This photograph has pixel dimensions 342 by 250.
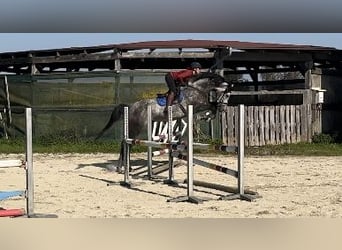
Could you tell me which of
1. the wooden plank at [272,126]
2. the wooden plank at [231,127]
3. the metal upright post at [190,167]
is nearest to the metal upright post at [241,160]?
the metal upright post at [190,167]

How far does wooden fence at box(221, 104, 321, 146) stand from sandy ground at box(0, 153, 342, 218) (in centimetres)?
288

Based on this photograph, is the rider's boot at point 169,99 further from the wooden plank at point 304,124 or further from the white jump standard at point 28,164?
the wooden plank at point 304,124

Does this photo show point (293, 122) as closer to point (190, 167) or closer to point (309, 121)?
point (309, 121)

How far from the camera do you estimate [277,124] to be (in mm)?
11336

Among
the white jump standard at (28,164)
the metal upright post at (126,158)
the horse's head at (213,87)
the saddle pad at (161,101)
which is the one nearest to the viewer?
the white jump standard at (28,164)

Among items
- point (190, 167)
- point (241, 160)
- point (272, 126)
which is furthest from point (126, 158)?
point (272, 126)

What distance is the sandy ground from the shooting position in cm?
389

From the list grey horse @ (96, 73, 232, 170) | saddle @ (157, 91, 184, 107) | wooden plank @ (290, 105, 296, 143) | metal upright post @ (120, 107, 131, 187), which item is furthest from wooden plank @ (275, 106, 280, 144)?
metal upright post @ (120, 107, 131, 187)

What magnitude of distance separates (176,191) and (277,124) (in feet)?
21.4

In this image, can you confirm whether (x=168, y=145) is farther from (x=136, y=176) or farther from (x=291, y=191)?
(x=136, y=176)

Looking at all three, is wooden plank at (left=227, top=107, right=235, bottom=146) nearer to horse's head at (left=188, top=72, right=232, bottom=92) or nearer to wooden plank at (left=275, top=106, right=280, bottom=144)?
wooden plank at (left=275, top=106, right=280, bottom=144)

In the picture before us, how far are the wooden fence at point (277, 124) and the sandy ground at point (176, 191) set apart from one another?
9.43 ft

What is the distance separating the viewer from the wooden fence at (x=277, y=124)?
11234mm

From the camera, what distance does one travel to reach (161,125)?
7.11 m
